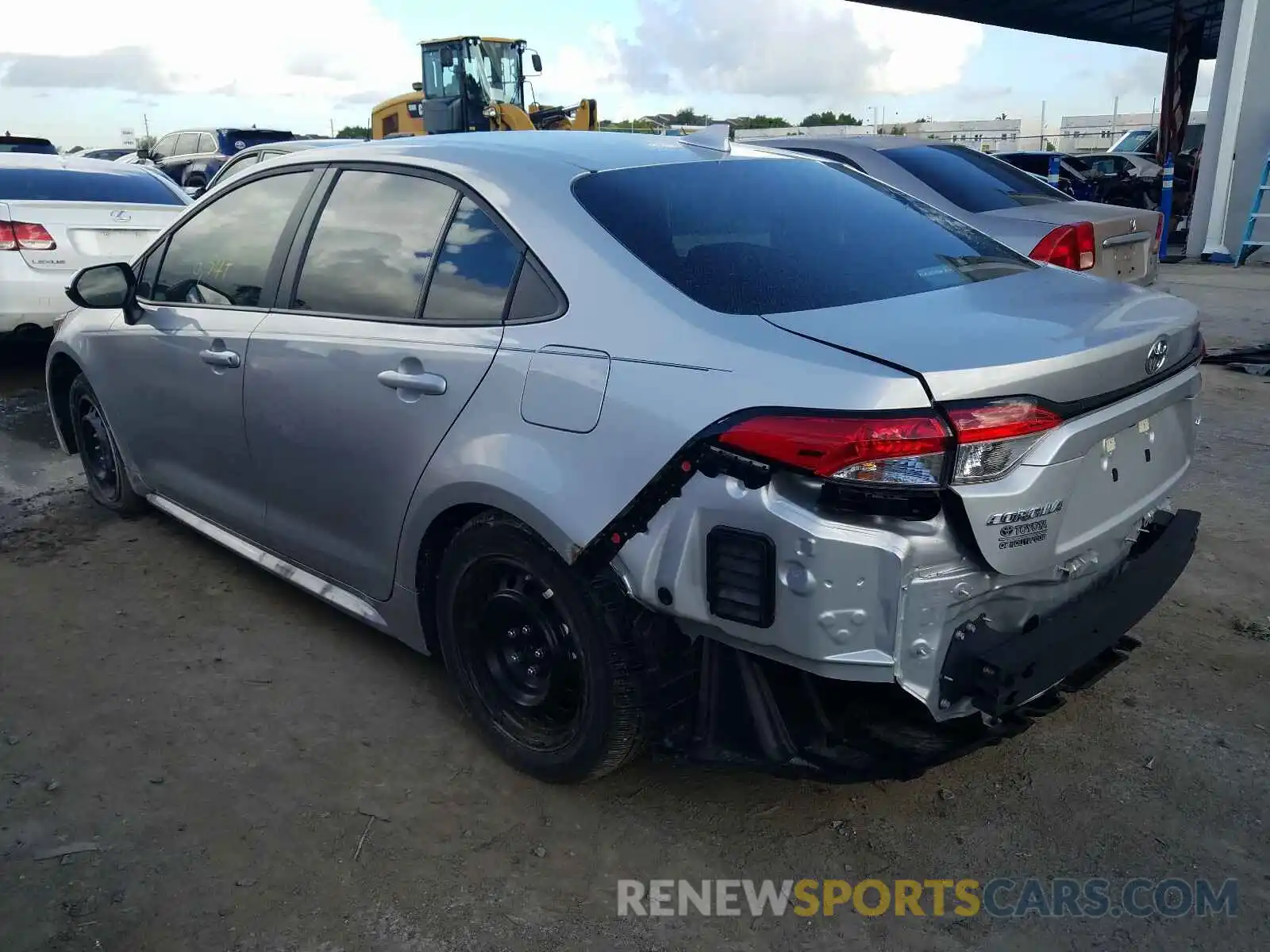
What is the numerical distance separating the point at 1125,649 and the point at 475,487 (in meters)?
1.79

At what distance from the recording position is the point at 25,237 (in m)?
7.12

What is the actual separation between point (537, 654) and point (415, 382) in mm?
811

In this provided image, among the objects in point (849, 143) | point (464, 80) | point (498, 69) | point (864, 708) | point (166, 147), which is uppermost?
point (498, 69)

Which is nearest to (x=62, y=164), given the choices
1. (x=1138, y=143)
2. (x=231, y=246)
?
(x=231, y=246)

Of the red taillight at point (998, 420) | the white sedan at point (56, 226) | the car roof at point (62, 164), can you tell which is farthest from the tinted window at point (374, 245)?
the car roof at point (62, 164)

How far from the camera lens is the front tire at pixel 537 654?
2.47 m

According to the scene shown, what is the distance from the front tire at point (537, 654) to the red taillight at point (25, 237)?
5833mm

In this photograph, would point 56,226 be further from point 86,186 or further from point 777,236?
point 777,236

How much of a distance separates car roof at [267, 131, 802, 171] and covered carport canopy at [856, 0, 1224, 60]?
18.2 metres

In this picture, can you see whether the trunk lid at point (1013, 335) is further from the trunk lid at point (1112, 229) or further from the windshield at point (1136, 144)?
the windshield at point (1136, 144)

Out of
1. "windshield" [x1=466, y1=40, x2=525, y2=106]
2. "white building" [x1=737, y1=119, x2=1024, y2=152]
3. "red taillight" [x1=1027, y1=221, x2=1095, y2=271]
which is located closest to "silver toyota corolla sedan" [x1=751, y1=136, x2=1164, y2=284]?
"red taillight" [x1=1027, y1=221, x2=1095, y2=271]

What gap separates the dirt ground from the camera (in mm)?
2350

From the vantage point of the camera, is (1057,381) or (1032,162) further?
(1032,162)

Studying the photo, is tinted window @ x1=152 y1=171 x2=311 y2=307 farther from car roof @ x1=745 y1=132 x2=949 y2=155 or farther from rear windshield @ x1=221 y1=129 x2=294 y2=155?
rear windshield @ x1=221 y1=129 x2=294 y2=155
